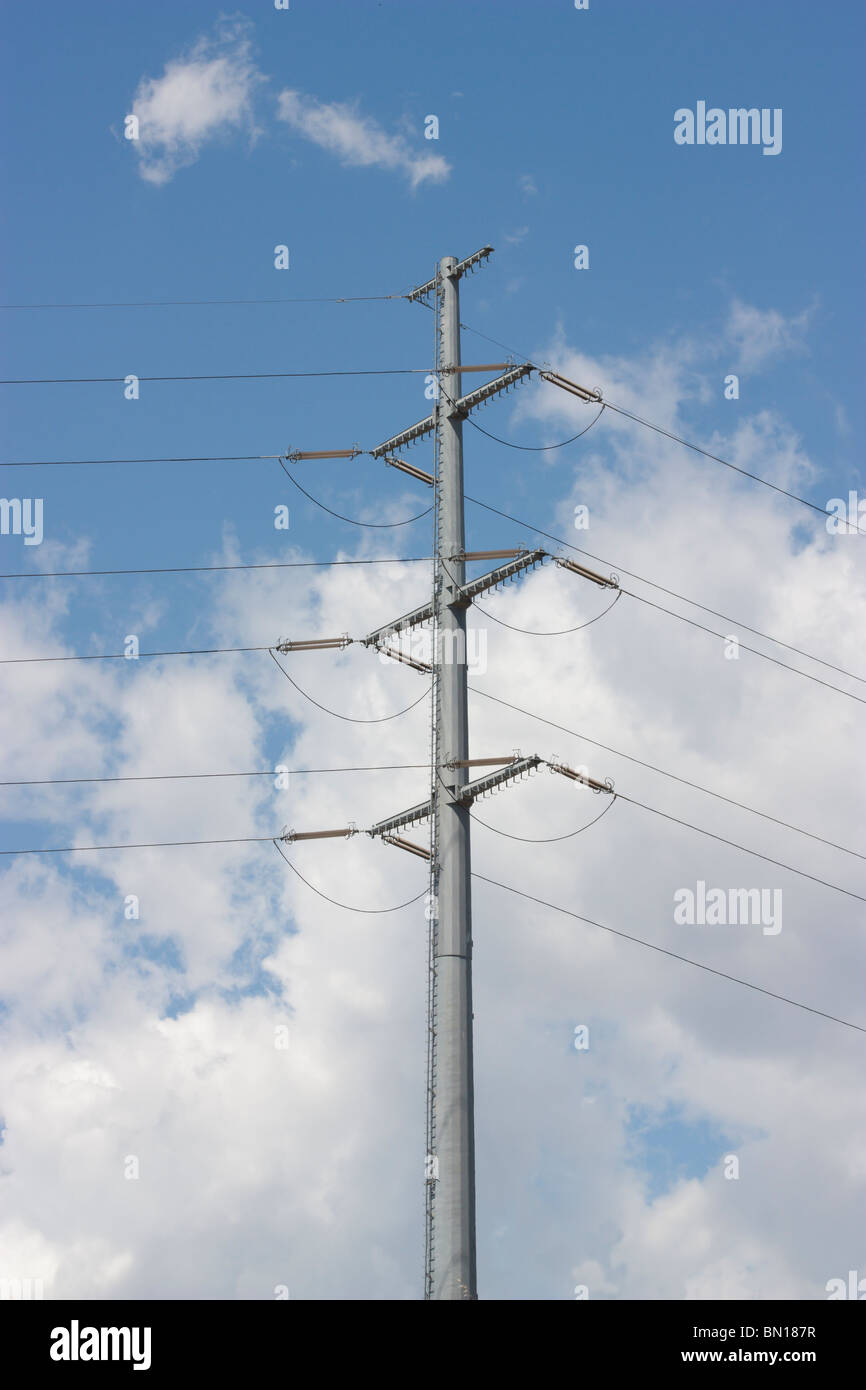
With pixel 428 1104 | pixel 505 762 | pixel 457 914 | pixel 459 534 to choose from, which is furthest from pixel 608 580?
pixel 428 1104

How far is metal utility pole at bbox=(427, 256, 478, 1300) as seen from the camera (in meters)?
40.2

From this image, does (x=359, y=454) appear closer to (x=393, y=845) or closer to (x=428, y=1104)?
(x=393, y=845)

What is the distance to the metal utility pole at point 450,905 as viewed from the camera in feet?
132

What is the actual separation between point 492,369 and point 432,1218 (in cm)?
2495

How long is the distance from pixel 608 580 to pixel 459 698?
602 cm

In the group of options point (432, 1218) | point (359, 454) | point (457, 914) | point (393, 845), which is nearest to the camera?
point (432, 1218)

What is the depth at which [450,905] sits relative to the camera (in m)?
43.7
